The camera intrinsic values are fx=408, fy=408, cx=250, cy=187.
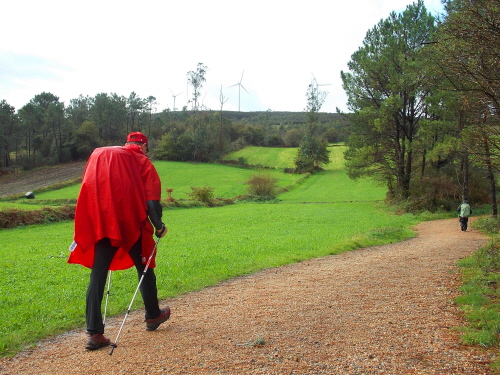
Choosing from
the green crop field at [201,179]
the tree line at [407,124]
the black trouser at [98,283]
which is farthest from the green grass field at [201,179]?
the black trouser at [98,283]

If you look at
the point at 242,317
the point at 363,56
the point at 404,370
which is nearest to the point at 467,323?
the point at 404,370

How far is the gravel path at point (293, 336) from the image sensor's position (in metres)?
3.93

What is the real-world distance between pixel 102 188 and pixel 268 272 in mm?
5615

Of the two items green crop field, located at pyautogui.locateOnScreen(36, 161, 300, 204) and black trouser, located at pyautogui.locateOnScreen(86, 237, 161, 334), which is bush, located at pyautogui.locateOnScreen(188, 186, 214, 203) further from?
black trouser, located at pyautogui.locateOnScreen(86, 237, 161, 334)

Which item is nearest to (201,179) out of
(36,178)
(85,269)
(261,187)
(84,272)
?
(261,187)

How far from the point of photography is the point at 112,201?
183 inches

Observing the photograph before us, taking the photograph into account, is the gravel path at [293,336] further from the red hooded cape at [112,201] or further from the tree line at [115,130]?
the tree line at [115,130]

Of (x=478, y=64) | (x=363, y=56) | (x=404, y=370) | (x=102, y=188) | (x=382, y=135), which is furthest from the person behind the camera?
(x=382, y=135)

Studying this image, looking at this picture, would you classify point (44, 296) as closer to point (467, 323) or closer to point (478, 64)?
point (467, 323)

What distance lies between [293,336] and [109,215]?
251 centimetres

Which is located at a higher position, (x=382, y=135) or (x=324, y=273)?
(x=382, y=135)

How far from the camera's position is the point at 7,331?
5.61m

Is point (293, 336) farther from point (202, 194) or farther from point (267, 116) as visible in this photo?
point (267, 116)

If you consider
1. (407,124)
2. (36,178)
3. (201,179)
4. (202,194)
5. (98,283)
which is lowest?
(202,194)
